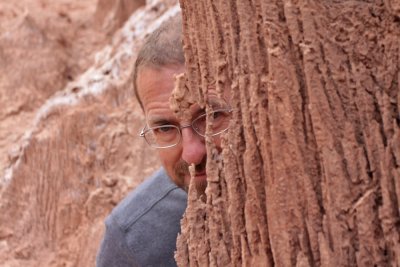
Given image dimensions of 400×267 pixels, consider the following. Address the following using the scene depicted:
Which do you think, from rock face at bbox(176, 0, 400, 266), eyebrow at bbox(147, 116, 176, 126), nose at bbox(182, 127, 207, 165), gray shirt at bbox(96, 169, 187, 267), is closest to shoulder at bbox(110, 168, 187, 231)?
gray shirt at bbox(96, 169, 187, 267)

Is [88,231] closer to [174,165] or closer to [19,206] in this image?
[19,206]

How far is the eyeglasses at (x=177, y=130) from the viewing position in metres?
2.23

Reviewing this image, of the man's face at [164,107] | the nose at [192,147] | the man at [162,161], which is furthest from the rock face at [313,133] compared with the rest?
the man's face at [164,107]

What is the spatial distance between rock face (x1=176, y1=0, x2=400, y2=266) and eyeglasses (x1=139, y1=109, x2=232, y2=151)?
532 millimetres

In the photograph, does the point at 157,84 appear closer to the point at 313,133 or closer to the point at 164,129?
the point at 164,129

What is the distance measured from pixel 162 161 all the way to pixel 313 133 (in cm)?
121

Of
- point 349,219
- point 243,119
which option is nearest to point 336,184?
point 349,219

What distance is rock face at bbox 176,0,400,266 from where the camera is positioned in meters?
1.52

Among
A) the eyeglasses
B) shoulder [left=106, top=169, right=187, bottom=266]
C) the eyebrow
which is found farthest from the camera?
shoulder [left=106, top=169, right=187, bottom=266]

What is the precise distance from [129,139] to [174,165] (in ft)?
7.44

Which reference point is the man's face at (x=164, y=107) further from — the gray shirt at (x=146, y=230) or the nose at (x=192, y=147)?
the gray shirt at (x=146, y=230)

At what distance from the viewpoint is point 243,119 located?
1623mm

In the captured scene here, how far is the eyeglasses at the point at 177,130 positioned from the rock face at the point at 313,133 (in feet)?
1.75

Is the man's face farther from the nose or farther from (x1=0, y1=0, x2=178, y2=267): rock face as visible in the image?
(x1=0, y1=0, x2=178, y2=267): rock face
